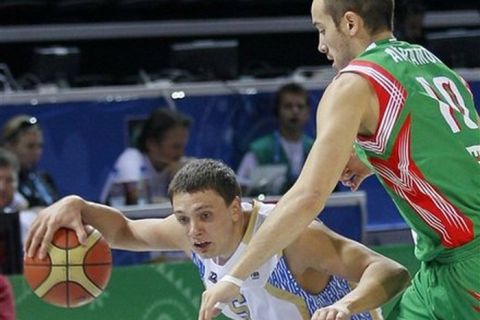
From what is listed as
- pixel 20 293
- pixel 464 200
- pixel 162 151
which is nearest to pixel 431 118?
pixel 464 200

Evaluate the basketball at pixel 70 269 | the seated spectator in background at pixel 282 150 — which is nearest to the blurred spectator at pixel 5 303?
the basketball at pixel 70 269

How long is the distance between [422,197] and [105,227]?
1265 mm

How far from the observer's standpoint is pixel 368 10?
3537 millimetres

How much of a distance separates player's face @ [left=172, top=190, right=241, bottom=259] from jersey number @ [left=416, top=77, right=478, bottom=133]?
30.7 inches

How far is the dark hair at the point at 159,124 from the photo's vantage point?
763 cm

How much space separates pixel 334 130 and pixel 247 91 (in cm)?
523

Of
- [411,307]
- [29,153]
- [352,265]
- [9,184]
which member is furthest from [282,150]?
[411,307]

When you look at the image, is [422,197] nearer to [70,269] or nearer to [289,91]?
[70,269]

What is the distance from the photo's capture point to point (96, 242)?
4.16 m

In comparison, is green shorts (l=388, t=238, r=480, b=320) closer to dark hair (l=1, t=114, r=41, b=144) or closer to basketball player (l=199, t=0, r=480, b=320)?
basketball player (l=199, t=0, r=480, b=320)

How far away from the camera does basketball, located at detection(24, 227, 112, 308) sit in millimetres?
4070

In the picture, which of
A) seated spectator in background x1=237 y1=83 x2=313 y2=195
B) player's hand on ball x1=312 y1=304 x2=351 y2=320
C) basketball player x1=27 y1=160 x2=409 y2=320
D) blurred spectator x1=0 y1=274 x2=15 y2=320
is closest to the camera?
player's hand on ball x1=312 y1=304 x2=351 y2=320

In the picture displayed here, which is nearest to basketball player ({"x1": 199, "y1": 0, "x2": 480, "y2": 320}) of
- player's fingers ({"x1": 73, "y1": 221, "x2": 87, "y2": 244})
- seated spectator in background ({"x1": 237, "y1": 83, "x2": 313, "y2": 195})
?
player's fingers ({"x1": 73, "y1": 221, "x2": 87, "y2": 244})

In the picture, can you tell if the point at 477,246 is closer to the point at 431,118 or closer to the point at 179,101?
the point at 431,118
